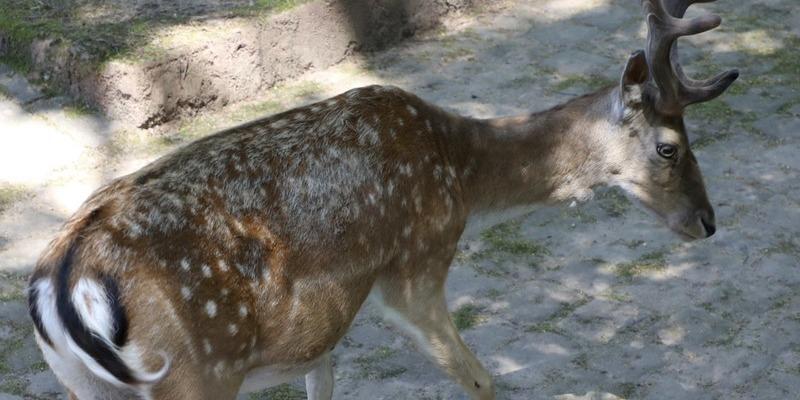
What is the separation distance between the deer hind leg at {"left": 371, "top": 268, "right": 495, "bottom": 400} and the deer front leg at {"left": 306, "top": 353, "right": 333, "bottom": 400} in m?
0.39

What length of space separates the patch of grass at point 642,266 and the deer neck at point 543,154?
1.15 m

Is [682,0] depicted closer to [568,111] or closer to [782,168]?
[568,111]

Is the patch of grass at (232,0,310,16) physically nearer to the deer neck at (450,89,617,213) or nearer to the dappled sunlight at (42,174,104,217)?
the dappled sunlight at (42,174,104,217)

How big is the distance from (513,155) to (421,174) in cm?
67

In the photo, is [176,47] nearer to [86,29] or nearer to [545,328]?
[86,29]

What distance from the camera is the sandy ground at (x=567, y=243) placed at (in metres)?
6.38

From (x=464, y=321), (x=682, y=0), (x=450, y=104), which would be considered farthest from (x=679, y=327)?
(x=450, y=104)

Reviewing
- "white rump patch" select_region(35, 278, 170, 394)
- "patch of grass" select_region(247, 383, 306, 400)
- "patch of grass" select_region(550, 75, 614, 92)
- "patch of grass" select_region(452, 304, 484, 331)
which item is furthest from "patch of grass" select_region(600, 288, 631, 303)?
"white rump patch" select_region(35, 278, 170, 394)

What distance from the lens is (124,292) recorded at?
4.51 metres

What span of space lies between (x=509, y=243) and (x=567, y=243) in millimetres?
323

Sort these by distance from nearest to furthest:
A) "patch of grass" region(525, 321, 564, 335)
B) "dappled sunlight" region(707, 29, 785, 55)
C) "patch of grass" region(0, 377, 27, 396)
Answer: "patch of grass" region(0, 377, 27, 396), "patch of grass" region(525, 321, 564, 335), "dappled sunlight" region(707, 29, 785, 55)

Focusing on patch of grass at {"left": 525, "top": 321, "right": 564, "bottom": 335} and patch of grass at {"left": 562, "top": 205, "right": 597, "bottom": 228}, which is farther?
patch of grass at {"left": 562, "top": 205, "right": 597, "bottom": 228}

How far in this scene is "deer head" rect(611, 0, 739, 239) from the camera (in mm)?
5848

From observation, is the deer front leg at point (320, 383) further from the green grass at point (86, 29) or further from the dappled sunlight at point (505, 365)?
the green grass at point (86, 29)
